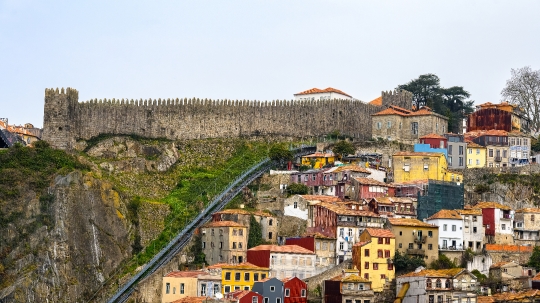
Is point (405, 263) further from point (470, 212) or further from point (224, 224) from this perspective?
point (224, 224)

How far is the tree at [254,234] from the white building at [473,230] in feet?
40.3

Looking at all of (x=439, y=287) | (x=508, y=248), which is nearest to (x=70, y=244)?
(x=439, y=287)

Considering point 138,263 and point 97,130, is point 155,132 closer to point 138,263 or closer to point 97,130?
point 97,130

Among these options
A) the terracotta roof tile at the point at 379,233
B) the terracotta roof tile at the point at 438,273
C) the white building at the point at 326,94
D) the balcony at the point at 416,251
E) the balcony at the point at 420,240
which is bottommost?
the terracotta roof tile at the point at 438,273

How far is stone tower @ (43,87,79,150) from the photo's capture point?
4114 inches

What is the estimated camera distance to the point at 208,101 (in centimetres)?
10894

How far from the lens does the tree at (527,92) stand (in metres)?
119

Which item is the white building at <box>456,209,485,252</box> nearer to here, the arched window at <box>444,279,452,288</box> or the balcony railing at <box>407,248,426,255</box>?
the balcony railing at <box>407,248,426,255</box>

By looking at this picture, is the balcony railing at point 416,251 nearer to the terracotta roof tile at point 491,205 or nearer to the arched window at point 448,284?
the arched window at point 448,284

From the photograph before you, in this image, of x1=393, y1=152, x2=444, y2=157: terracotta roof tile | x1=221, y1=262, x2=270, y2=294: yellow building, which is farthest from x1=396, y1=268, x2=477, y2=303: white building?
x1=393, y1=152, x2=444, y2=157: terracotta roof tile

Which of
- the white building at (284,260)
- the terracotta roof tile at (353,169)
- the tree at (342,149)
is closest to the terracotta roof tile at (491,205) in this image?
the terracotta roof tile at (353,169)

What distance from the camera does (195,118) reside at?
356ft

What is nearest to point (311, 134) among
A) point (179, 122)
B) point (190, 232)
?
point (179, 122)

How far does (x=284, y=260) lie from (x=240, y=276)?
290cm
